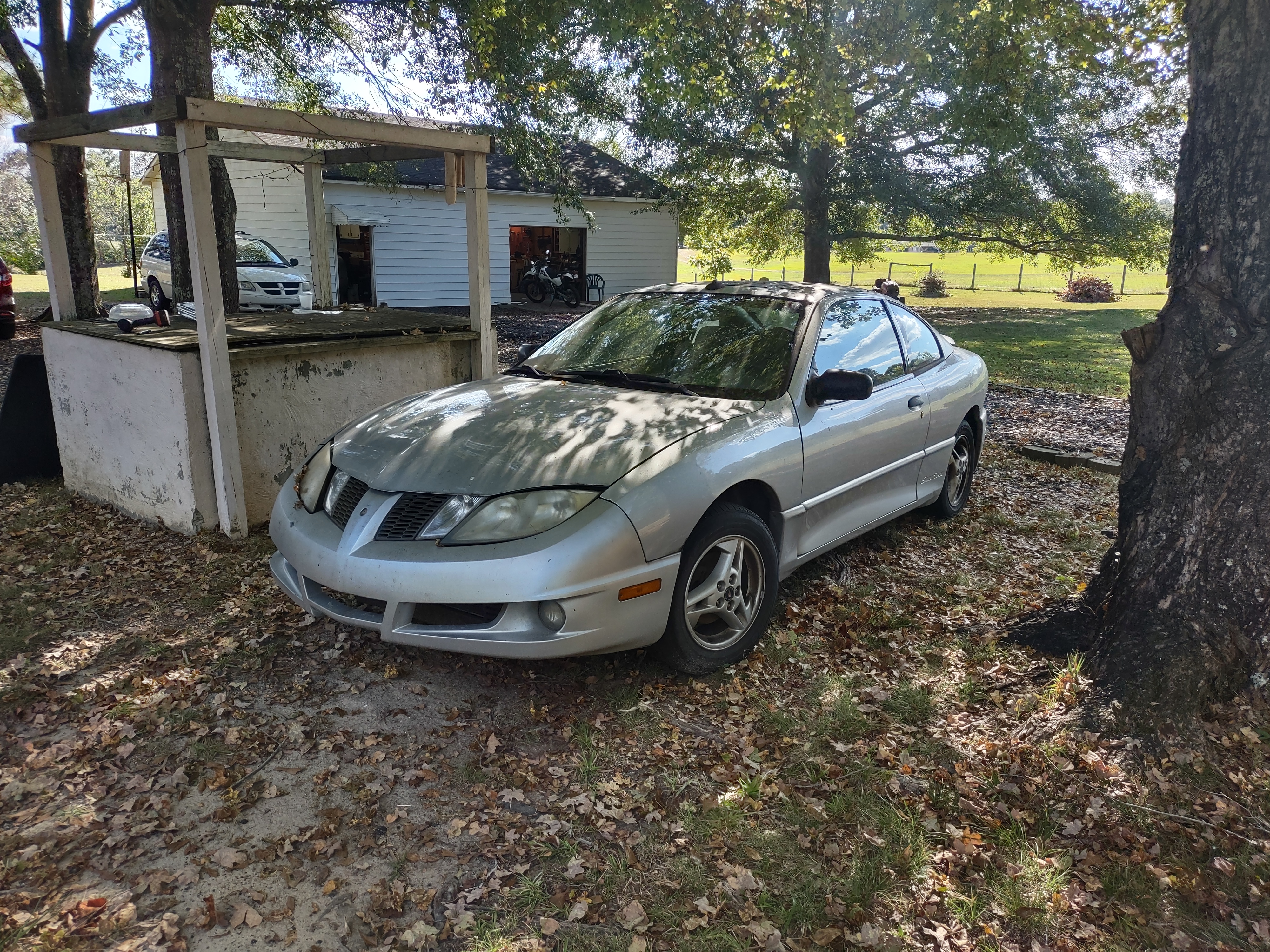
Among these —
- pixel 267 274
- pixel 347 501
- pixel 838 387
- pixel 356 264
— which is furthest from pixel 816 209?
pixel 347 501

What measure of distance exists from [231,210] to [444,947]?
23.9 ft

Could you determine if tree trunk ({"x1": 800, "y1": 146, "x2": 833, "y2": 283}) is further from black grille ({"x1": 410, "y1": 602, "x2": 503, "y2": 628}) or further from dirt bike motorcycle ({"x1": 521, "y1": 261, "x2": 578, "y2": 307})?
black grille ({"x1": 410, "y1": 602, "x2": 503, "y2": 628})

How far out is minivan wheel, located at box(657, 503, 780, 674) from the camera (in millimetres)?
3666

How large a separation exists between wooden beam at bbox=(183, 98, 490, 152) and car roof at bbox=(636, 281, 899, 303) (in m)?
1.76

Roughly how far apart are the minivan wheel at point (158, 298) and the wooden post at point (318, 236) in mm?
1452

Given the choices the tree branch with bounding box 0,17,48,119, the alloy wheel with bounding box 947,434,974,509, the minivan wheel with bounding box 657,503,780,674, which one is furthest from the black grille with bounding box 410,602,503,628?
the tree branch with bounding box 0,17,48,119

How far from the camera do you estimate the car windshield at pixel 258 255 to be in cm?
1608

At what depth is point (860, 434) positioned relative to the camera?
463cm

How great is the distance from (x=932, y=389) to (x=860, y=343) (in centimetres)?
77

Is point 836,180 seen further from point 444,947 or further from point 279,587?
point 444,947

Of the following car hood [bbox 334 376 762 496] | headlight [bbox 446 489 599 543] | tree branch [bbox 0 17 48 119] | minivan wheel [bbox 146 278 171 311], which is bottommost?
headlight [bbox 446 489 599 543]

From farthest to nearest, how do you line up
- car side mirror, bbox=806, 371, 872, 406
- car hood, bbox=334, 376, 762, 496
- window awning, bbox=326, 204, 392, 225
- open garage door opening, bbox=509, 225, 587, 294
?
open garage door opening, bbox=509, 225, 587, 294
window awning, bbox=326, 204, 392, 225
car side mirror, bbox=806, 371, 872, 406
car hood, bbox=334, 376, 762, 496

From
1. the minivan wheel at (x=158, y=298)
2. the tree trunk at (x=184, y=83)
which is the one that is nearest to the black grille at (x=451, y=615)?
the minivan wheel at (x=158, y=298)

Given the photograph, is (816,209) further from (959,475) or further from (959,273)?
(959,273)
